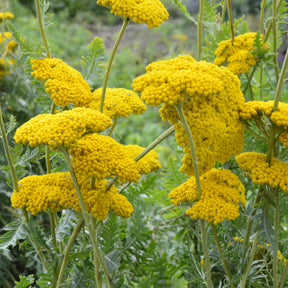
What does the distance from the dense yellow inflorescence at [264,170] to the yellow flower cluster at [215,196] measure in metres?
0.07

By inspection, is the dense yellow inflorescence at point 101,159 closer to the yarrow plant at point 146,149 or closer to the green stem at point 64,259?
the yarrow plant at point 146,149

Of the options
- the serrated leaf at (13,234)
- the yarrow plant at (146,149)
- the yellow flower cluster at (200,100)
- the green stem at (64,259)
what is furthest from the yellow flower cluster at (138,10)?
the serrated leaf at (13,234)

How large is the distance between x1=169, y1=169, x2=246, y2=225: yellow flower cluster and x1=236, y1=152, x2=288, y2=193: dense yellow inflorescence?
2.7 inches

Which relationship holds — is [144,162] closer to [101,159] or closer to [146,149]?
[146,149]

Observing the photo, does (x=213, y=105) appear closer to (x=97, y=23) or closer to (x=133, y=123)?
(x=133, y=123)

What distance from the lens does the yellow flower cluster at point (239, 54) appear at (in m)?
1.54

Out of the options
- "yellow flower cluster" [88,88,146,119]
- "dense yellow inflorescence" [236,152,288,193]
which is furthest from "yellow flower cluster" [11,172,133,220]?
"dense yellow inflorescence" [236,152,288,193]

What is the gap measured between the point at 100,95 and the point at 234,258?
27.9 inches

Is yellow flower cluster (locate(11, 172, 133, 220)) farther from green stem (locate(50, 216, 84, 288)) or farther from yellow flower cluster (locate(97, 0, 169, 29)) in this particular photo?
yellow flower cluster (locate(97, 0, 169, 29))

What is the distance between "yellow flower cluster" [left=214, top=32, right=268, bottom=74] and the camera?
5.05 ft

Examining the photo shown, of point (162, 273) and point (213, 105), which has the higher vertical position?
point (213, 105)

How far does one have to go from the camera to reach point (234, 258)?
1448 mm

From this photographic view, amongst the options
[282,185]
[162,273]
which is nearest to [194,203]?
[282,185]

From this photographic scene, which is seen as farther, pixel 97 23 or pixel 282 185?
pixel 97 23
